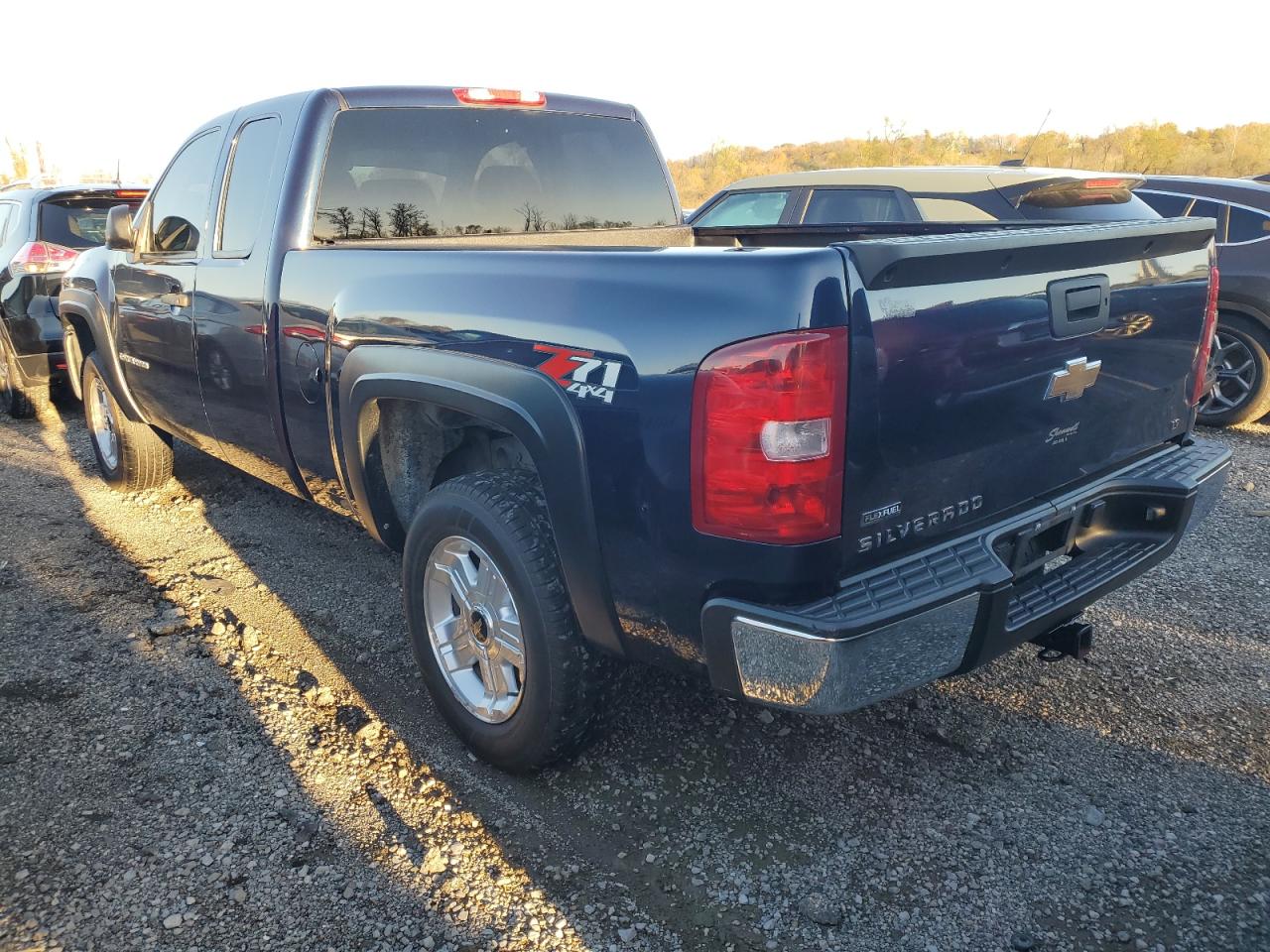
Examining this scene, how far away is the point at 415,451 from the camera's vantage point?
3.20 metres

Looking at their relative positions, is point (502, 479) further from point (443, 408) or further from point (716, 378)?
point (716, 378)

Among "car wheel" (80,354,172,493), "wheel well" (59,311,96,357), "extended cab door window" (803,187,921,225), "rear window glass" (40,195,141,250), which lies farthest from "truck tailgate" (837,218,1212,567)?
"rear window glass" (40,195,141,250)

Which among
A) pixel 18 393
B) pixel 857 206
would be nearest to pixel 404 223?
Answer: pixel 857 206

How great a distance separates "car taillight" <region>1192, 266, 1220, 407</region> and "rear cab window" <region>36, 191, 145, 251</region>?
24.2 feet

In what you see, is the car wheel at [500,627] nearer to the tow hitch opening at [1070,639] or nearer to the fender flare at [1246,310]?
the tow hitch opening at [1070,639]

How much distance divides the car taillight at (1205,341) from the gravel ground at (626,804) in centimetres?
106

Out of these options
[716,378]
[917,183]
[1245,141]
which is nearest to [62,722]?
[716,378]

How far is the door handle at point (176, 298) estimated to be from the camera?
155 inches

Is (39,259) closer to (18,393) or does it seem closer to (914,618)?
(18,393)

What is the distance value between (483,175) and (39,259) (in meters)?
5.15

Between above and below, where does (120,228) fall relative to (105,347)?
above

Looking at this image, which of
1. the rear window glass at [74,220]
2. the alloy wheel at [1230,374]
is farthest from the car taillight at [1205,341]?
the rear window glass at [74,220]

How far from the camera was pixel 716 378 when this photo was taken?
6.29ft

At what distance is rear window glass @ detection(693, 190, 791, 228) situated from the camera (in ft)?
22.7
